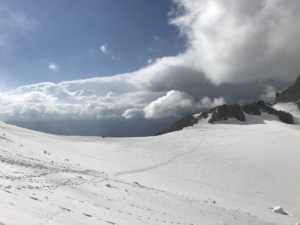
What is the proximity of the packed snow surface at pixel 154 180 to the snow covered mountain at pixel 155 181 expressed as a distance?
5 centimetres

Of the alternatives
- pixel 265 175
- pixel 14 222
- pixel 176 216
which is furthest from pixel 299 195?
pixel 14 222

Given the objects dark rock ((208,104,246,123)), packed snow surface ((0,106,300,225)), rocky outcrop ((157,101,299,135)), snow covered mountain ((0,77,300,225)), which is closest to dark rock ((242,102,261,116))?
rocky outcrop ((157,101,299,135))

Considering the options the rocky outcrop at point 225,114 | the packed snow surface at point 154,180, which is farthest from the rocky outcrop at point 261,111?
the packed snow surface at point 154,180

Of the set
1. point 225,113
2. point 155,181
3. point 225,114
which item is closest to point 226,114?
point 225,113

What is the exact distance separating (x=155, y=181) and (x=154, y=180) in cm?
37

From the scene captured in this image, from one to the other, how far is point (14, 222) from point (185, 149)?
35.6 meters

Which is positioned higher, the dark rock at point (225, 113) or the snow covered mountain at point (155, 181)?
the dark rock at point (225, 113)

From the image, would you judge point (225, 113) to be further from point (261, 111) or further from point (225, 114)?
point (261, 111)

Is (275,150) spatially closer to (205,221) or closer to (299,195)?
(299,195)

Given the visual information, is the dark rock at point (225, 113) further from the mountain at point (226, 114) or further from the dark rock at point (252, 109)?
the dark rock at point (252, 109)

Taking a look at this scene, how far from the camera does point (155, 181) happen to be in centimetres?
2134

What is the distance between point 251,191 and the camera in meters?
23.3

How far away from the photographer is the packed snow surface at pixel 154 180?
8.23m

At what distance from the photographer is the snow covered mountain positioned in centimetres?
824
